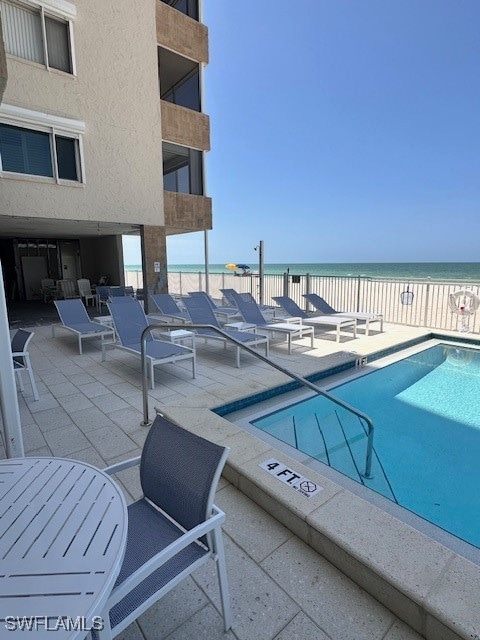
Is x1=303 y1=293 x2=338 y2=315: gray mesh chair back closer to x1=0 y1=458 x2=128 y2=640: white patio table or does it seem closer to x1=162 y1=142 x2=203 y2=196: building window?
x1=162 y1=142 x2=203 y2=196: building window

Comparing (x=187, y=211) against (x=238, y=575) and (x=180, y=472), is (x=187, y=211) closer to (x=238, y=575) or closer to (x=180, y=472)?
(x=180, y=472)

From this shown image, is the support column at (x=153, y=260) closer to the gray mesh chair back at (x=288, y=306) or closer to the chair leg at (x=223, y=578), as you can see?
the gray mesh chair back at (x=288, y=306)

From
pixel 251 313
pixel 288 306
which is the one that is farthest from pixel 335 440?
pixel 288 306

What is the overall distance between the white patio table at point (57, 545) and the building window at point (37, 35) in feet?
32.5

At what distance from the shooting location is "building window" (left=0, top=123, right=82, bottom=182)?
7.53 metres

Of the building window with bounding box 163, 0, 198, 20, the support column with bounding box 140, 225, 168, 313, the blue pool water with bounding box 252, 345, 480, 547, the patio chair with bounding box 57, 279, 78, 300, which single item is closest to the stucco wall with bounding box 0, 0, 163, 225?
the support column with bounding box 140, 225, 168, 313

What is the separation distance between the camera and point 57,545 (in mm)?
1099

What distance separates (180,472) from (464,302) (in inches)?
306

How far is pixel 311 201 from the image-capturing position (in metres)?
41.9

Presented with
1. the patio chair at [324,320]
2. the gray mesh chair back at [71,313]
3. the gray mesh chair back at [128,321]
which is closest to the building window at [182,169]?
the gray mesh chair back at [71,313]

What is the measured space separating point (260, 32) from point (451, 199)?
113 ft

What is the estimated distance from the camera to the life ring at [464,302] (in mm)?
7137

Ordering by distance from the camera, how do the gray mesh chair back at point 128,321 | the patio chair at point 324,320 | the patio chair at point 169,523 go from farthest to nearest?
1. the patio chair at point 324,320
2. the gray mesh chair back at point 128,321
3. the patio chair at point 169,523

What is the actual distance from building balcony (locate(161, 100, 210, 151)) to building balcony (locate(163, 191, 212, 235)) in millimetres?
1630
